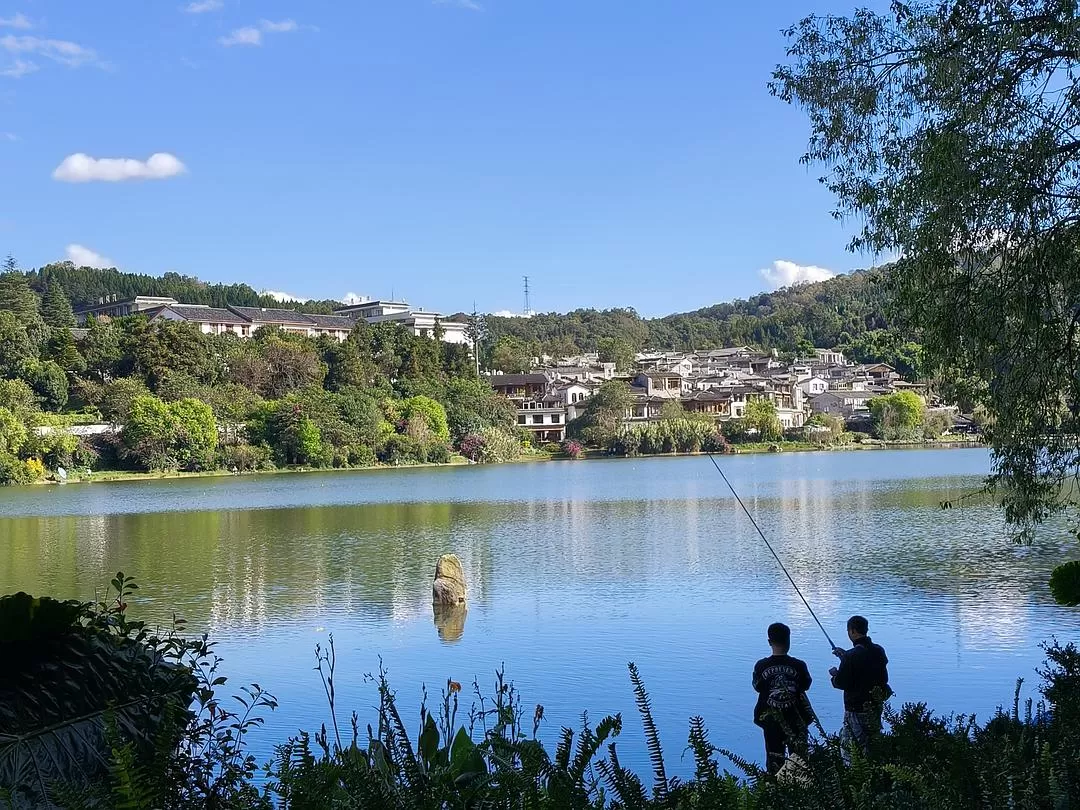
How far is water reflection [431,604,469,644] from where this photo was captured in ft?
42.7

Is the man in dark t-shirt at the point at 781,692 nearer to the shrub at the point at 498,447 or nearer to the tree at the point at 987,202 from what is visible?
the tree at the point at 987,202

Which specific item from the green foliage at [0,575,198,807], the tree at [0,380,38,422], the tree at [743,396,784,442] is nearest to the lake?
the green foliage at [0,575,198,807]

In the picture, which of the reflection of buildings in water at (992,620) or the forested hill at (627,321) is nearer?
the reflection of buildings in water at (992,620)

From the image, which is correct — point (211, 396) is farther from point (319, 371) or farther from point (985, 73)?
point (985, 73)

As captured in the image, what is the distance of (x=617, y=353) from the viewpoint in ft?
394

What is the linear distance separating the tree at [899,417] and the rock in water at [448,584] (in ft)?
226

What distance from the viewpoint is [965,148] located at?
759cm

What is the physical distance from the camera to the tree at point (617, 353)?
117 meters

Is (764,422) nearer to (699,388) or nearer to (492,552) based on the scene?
(699,388)

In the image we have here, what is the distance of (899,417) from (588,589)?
6805cm

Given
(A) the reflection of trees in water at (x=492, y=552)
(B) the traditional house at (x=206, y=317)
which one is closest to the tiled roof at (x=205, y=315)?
(B) the traditional house at (x=206, y=317)

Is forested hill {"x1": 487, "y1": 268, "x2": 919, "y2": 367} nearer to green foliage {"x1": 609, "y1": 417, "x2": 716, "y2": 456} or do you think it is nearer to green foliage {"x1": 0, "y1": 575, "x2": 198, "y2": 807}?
green foliage {"x1": 609, "y1": 417, "x2": 716, "y2": 456}

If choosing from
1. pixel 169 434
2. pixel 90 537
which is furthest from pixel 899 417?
pixel 90 537

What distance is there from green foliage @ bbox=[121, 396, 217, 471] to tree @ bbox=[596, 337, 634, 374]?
60.4 m
